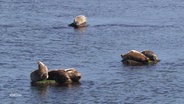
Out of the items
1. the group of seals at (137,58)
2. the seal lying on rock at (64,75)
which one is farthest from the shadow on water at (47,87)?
the group of seals at (137,58)

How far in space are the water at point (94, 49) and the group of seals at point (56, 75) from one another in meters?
1.06

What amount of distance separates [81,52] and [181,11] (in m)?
58.0

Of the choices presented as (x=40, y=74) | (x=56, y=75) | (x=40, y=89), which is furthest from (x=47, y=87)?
(x=56, y=75)

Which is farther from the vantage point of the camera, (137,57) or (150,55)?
(150,55)

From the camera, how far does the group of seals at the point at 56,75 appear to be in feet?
246

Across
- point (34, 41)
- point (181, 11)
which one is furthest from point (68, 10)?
point (34, 41)

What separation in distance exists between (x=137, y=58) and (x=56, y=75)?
1442cm

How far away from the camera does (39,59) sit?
88375mm

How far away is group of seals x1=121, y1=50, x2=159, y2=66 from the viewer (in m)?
86.2

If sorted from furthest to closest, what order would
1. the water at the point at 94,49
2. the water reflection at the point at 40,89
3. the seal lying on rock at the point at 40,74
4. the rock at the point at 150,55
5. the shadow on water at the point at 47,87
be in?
the rock at the point at 150,55 → the seal lying on rock at the point at 40,74 → the shadow on water at the point at 47,87 → the water reflection at the point at 40,89 → the water at the point at 94,49

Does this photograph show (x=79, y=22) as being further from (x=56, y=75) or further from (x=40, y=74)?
(x=40, y=74)

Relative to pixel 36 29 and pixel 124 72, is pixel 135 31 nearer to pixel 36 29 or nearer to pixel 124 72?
pixel 36 29

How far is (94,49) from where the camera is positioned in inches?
3831

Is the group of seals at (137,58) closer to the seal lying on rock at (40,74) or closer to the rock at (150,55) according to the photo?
the rock at (150,55)
